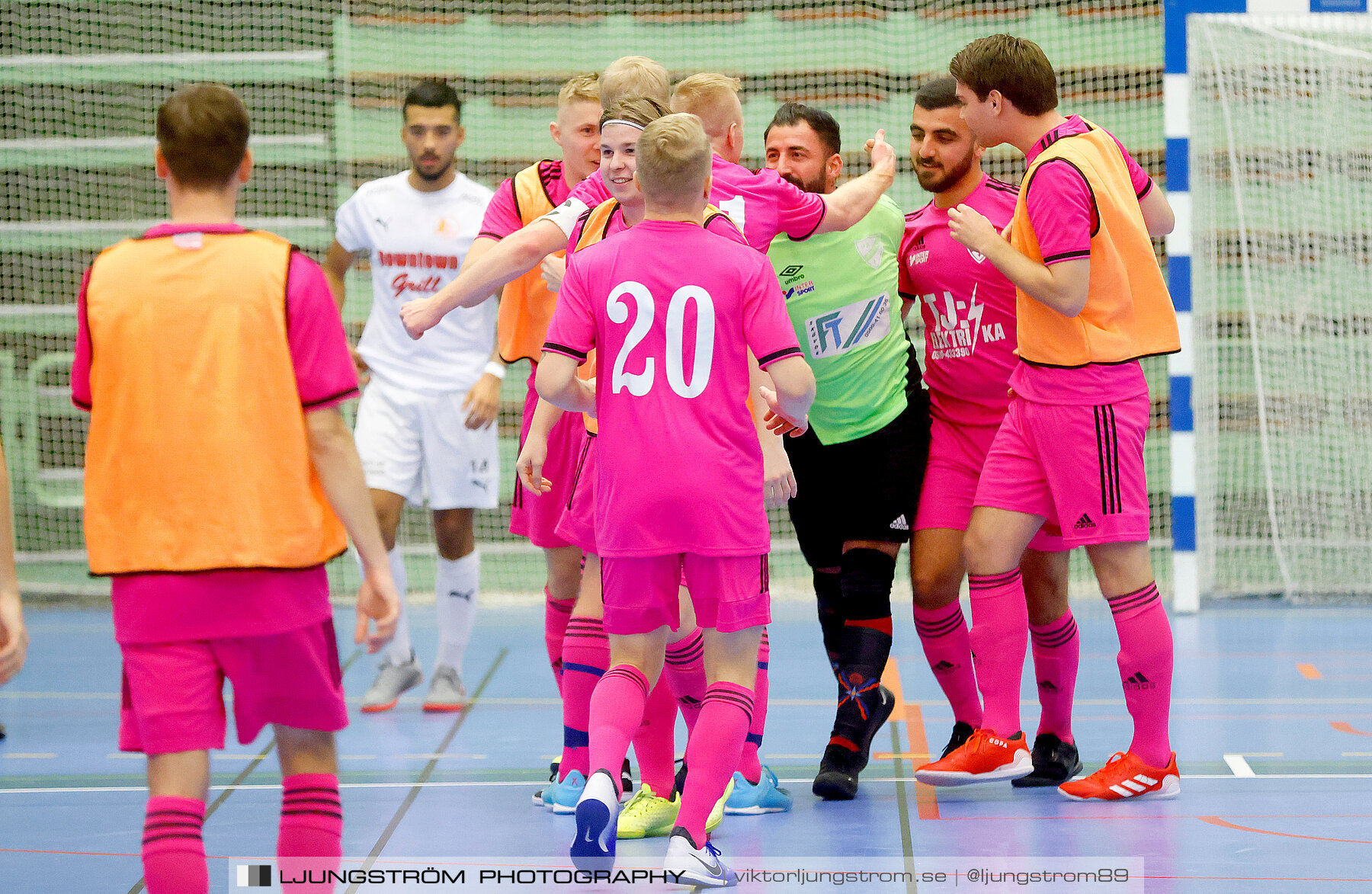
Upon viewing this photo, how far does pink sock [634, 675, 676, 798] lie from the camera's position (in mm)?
3754

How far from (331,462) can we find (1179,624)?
17.3 ft

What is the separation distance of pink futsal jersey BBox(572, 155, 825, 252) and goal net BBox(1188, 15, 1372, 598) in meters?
4.18

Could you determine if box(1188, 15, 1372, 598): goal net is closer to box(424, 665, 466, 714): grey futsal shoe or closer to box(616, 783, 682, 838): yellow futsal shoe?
box(424, 665, 466, 714): grey futsal shoe

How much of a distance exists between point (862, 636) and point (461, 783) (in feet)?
4.25

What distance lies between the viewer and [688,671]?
11.9 feet

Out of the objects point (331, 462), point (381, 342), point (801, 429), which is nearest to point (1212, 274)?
point (381, 342)

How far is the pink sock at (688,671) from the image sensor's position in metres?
3.61

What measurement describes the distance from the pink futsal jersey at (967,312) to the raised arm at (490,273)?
3.96ft

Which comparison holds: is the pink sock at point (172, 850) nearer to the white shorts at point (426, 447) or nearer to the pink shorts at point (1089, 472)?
the pink shorts at point (1089, 472)

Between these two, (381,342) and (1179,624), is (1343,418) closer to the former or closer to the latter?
(1179,624)

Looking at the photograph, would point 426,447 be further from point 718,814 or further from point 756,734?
point 718,814

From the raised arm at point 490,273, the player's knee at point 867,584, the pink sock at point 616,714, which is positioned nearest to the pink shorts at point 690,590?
the pink sock at point 616,714

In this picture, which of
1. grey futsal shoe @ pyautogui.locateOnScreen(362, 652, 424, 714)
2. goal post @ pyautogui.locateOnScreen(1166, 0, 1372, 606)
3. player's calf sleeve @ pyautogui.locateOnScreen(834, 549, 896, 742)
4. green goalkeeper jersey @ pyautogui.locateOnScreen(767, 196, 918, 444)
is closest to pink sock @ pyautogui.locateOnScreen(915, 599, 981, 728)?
player's calf sleeve @ pyautogui.locateOnScreen(834, 549, 896, 742)

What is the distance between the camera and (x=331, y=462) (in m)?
2.54
